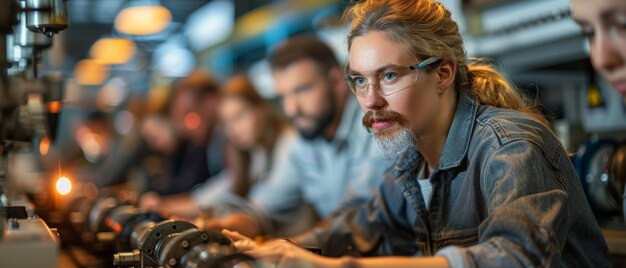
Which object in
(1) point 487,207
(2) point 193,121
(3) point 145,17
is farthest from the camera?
(3) point 145,17

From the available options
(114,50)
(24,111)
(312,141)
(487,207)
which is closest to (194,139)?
(312,141)

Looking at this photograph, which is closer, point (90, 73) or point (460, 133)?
point (460, 133)

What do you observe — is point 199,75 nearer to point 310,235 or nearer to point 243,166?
point 243,166

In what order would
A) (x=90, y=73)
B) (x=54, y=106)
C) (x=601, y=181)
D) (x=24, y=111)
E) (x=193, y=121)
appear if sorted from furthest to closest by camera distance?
(x=90, y=73)
(x=193, y=121)
(x=601, y=181)
(x=54, y=106)
(x=24, y=111)

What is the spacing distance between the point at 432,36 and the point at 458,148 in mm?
266

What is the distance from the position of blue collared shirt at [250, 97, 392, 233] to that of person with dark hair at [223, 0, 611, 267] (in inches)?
58.7

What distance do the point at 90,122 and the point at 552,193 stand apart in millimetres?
7756

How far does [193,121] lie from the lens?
6547 mm

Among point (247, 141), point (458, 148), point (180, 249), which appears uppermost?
point (458, 148)

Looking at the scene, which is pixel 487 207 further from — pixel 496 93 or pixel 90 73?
pixel 90 73

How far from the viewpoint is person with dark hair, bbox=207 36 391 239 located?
426 centimetres

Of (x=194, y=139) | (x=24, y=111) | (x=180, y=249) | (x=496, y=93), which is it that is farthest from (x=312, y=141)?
(x=180, y=249)

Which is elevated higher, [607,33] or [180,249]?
[607,33]

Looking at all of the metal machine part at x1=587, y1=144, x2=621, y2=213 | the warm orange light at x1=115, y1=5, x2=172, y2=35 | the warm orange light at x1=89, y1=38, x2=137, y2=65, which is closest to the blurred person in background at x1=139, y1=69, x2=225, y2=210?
the warm orange light at x1=115, y1=5, x2=172, y2=35
